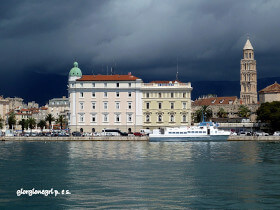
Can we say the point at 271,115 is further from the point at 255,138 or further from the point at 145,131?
the point at 145,131

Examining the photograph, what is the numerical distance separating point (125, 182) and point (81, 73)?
264ft

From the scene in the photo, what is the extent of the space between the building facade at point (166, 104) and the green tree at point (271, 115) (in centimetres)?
1635

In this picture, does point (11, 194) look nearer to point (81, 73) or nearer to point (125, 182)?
point (125, 182)

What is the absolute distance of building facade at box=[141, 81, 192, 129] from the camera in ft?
348

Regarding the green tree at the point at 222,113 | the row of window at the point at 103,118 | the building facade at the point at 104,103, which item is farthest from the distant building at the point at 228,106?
the row of window at the point at 103,118

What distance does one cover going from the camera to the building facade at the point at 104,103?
105250mm

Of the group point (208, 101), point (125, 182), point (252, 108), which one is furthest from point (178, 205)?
point (208, 101)

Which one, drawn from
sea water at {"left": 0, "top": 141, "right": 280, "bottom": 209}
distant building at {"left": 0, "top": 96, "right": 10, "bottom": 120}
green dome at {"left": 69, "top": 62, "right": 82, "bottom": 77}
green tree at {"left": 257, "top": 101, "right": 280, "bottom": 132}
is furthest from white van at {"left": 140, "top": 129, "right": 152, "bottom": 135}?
distant building at {"left": 0, "top": 96, "right": 10, "bottom": 120}

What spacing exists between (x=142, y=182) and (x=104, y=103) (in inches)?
2792

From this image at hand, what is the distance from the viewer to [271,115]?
103 m

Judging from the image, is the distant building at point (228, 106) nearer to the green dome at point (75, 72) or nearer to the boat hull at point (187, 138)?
the green dome at point (75, 72)

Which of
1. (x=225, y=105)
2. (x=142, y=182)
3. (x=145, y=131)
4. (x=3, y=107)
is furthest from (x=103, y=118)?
(x=3, y=107)

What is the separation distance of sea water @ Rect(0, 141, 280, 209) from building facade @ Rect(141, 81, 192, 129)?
5293 centimetres

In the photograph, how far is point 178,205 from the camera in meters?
27.7
